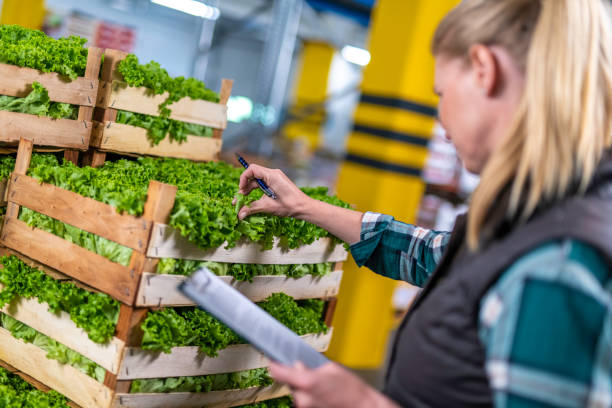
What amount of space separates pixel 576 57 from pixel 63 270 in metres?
1.74

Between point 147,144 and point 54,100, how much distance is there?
1.58 feet

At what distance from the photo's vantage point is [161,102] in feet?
9.44

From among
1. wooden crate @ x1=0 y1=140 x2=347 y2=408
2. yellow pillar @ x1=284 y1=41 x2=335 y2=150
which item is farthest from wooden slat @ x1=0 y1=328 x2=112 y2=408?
yellow pillar @ x1=284 y1=41 x2=335 y2=150

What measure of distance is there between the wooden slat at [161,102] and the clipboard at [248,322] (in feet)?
4.39

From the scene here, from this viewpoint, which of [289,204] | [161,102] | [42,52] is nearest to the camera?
[289,204]

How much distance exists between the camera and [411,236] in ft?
7.72

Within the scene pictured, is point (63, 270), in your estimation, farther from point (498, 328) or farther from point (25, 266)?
point (498, 328)

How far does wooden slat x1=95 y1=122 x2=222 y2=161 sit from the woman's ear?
70.4 inches

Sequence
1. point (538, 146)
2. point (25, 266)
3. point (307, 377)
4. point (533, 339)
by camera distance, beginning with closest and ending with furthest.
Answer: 1. point (533, 339)
2. point (538, 146)
3. point (307, 377)
4. point (25, 266)

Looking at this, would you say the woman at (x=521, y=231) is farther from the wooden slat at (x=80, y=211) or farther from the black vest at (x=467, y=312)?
the wooden slat at (x=80, y=211)

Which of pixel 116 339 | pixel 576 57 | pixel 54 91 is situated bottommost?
pixel 116 339

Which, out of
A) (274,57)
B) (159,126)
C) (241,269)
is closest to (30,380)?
(241,269)

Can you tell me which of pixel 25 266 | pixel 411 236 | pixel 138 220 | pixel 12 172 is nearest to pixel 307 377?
pixel 138 220

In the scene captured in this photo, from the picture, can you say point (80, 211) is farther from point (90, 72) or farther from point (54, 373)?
point (90, 72)
